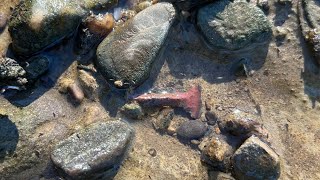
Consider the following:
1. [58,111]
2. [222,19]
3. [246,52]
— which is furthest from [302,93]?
[58,111]

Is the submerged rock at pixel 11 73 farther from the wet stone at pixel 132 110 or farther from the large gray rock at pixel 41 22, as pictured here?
the wet stone at pixel 132 110

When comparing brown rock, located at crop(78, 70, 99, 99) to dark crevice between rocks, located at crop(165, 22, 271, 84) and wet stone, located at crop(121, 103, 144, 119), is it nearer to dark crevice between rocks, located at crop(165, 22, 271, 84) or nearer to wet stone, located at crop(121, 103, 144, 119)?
wet stone, located at crop(121, 103, 144, 119)

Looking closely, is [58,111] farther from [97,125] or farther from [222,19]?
[222,19]

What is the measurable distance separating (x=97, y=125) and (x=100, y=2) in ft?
3.89

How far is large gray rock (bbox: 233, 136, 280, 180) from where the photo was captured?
357 centimetres

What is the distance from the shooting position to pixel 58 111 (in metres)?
3.71

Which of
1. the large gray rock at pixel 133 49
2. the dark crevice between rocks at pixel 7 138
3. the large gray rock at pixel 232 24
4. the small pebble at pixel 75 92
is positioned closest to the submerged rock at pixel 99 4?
the large gray rock at pixel 133 49

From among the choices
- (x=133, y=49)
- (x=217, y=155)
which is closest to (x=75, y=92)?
(x=133, y=49)

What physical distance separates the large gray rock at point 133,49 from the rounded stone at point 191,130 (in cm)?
58

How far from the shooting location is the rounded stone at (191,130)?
380cm

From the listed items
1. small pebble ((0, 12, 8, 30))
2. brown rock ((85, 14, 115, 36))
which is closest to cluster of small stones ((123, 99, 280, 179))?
brown rock ((85, 14, 115, 36))

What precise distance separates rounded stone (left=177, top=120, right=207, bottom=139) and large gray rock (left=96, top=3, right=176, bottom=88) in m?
0.58

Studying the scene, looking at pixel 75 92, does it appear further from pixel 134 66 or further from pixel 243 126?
pixel 243 126

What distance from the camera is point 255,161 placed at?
3568 mm
